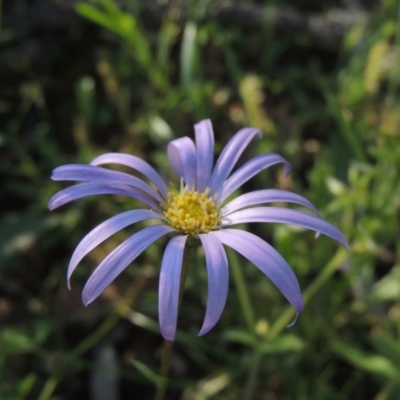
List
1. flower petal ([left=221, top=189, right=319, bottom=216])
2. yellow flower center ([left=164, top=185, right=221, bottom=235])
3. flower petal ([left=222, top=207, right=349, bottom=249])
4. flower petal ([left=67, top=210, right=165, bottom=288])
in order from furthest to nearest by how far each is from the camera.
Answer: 1. yellow flower center ([left=164, top=185, right=221, bottom=235])
2. flower petal ([left=221, top=189, right=319, bottom=216])
3. flower petal ([left=222, top=207, right=349, bottom=249])
4. flower petal ([left=67, top=210, right=165, bottom=288])

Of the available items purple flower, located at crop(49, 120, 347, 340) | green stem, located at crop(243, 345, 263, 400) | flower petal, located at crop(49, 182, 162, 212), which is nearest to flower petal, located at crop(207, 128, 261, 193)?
purple flower, located at crop(49, 120, 347, 340)

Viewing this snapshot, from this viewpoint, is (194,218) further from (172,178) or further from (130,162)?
(172,178)

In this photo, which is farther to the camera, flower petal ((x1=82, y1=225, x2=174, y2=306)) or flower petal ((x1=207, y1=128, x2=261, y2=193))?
flower petal ((x1=207, y1=128, x2=261, y2=193))

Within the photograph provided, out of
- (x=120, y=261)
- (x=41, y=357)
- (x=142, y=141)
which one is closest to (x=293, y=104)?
(x=142, y=141)

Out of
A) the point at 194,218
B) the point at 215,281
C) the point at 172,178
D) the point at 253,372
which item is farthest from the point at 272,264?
the point at 172,178

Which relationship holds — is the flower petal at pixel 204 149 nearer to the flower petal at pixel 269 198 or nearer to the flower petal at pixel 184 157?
the flower petal at pixel 184 157

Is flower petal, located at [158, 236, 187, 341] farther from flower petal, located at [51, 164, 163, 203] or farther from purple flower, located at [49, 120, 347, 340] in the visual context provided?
flower petal, located at [51, 164, 163, 203]
